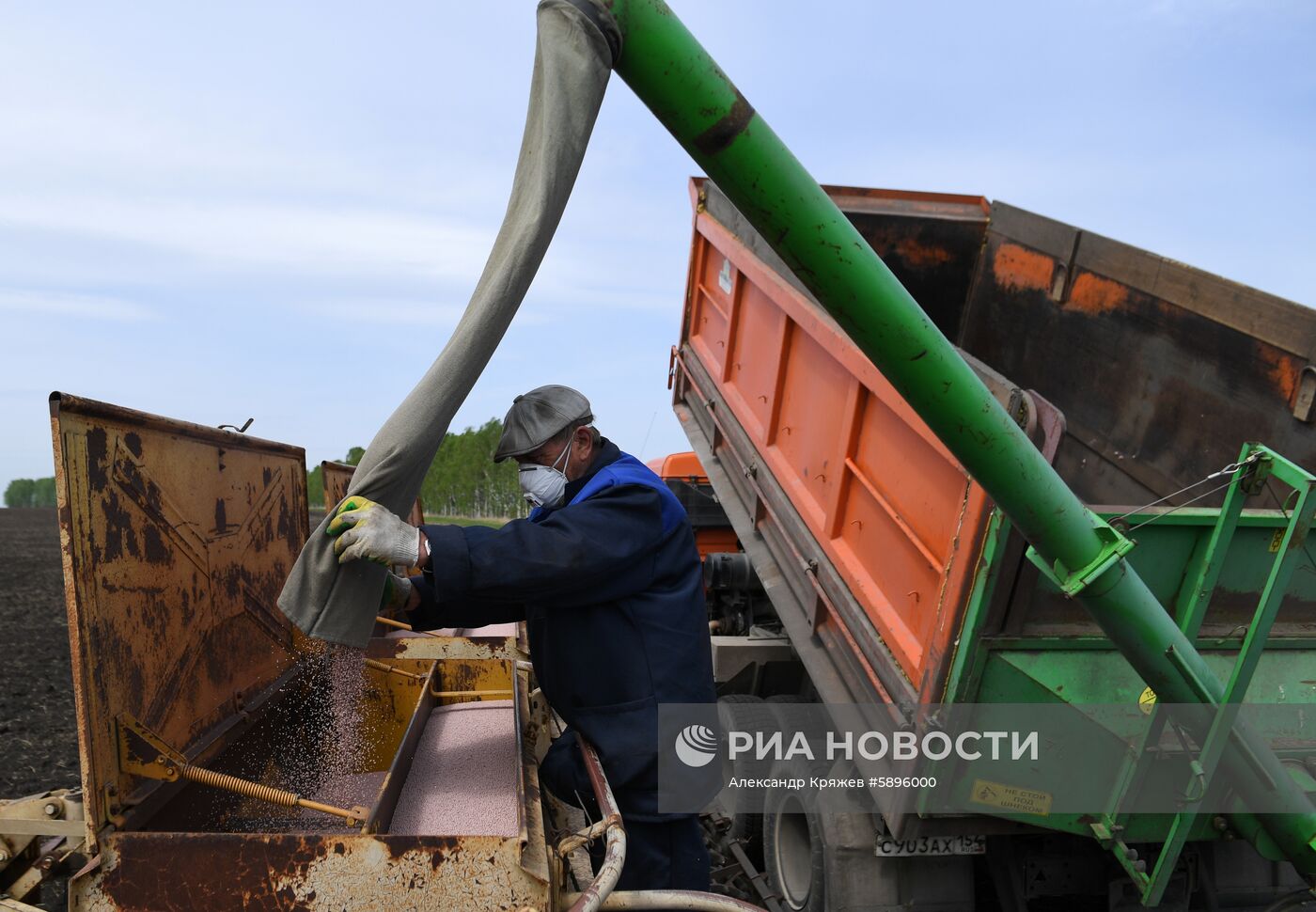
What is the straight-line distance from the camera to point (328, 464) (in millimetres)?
4633

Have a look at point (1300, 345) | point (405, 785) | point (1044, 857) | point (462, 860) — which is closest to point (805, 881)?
point (1044, 857)

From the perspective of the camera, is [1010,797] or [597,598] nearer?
[597,598]

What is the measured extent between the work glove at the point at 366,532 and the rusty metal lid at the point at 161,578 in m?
0.45

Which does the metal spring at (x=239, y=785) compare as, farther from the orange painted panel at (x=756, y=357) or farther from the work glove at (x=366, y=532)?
the orange painted panel at (x=756, y=357)

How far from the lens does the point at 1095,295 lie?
4.99 m

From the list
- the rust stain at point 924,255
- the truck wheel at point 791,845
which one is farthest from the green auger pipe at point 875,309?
the rust stain at point 924,255

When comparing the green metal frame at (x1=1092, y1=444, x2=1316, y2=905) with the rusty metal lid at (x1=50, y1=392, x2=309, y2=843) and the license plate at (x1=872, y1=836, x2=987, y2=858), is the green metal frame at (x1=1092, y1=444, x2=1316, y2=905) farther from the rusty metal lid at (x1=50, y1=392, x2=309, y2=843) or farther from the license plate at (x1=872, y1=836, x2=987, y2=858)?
the rusty metal lid at (x1=50, y1=392, x2=309, y2=843)

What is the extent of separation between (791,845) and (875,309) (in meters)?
2.92

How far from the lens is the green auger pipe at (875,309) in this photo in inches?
59.9

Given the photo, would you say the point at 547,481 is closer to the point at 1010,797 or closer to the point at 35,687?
the point at 1010,797

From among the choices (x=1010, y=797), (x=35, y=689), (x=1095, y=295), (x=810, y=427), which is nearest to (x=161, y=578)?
(x=1010, y=797)

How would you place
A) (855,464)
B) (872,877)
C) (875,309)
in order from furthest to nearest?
1. (855,464)
2. (872,877)
3. (875,309)

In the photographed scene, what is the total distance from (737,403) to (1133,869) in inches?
113

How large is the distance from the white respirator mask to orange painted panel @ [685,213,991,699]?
109 cm
